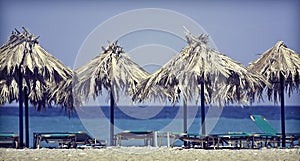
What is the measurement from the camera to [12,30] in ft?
37.2

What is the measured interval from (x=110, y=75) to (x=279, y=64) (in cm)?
317

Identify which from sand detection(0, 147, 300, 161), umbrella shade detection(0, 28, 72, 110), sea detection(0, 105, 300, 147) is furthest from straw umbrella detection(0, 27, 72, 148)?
sea detection(0, 105, 300, 147)

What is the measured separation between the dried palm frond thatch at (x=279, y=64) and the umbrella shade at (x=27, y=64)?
370cm

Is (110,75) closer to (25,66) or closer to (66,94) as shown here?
(66,94)

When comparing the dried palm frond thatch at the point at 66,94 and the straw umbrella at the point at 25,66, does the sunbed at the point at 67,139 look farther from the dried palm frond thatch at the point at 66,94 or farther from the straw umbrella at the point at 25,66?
the dried palm frond thatch at the point at 66,94

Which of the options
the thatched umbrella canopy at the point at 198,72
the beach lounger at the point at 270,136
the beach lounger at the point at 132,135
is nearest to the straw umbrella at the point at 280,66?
the beach lounger at the point at 270,136

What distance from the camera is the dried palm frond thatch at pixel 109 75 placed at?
1179cm

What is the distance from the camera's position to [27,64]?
1108 centimetres

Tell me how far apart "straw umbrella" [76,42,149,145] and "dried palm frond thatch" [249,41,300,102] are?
2296 millimetres

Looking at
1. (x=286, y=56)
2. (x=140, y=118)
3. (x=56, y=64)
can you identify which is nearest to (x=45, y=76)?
(x=56, y=64)

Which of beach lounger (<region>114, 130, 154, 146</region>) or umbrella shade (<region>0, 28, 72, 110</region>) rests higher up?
umbrella shade (<region>0, 28, 72, 110</region>)

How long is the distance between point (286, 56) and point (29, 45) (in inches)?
187

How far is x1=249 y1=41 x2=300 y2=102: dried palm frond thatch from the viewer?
11438 millimetres

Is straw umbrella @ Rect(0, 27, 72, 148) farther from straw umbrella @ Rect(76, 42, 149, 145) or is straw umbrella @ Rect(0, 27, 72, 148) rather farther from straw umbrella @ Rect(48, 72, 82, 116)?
straw umbrella @ Rect(76, 42, 149, 145)
